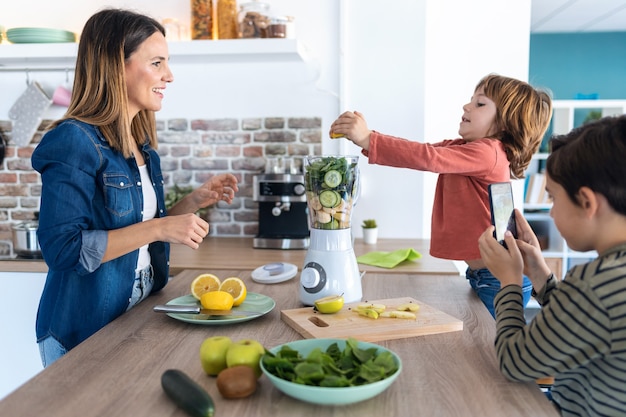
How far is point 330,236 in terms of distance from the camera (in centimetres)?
160

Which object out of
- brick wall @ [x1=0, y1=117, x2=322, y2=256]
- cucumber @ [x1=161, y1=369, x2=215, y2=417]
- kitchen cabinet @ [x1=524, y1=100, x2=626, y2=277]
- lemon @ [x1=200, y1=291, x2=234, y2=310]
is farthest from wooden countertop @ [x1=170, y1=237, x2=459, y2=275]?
kitchen cabinet @ [x1=524, y1=100, x2=626, y2=277]

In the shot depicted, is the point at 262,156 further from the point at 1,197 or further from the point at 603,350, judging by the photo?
the point at 603,350

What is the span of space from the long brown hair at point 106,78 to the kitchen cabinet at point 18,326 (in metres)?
Result: 1.12

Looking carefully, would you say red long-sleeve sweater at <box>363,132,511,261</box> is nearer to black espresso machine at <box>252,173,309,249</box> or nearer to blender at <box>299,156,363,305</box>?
blender at <box>299,156,363,305</box>

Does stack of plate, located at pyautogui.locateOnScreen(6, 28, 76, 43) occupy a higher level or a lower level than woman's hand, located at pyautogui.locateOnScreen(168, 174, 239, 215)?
higher

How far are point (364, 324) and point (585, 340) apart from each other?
527 millimetres

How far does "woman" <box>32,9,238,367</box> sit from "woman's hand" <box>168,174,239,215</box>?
0.18 metres

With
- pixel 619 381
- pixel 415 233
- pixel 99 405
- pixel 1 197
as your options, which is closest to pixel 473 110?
pixel 415 233

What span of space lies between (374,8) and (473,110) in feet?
3.36

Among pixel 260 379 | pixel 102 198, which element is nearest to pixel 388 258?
pixel 102 198

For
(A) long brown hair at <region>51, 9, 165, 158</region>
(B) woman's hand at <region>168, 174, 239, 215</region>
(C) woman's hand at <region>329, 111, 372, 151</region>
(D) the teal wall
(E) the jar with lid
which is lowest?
(B) woman's hand at <region>168, 174, 239, 215</region>

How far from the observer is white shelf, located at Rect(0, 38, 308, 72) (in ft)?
8.58

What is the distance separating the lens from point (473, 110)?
2039 millimetres

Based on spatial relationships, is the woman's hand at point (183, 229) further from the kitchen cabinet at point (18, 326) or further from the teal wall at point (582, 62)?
the teal wall at point (582, 62)
